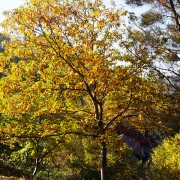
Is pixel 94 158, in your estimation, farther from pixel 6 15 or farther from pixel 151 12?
pixel 6 15

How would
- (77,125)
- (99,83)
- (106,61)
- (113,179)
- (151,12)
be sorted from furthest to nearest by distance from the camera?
(113,179) → (151,12) → (77,125) → (99,83) → (106,61)

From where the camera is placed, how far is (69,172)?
20672 millimetres

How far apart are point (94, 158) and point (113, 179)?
189 centimetres

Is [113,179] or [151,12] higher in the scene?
[151,12]

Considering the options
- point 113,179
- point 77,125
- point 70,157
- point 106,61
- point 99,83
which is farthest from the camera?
point 70,157

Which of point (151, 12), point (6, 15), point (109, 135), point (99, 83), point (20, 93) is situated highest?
point (151, 12)

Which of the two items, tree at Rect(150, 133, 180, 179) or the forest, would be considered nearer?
the forest

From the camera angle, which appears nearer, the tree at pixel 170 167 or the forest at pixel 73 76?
the forest at pixel 73 76

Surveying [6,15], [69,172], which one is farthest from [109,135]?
[69,172]

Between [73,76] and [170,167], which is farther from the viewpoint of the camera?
[170,167]

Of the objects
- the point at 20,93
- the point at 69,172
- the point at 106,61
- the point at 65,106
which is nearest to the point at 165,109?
the point at 106,61

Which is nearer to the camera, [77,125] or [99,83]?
[99,83]

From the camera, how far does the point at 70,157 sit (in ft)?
65.1

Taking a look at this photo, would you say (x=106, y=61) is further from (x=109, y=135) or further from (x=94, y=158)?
(x=94, y=158)
